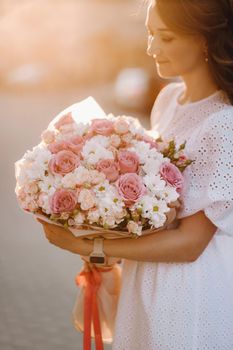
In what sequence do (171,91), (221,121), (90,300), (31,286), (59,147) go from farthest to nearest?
1. (31,286)
2. (171,91)
3. (90,300)
4. (59,147)
5. (221,121)

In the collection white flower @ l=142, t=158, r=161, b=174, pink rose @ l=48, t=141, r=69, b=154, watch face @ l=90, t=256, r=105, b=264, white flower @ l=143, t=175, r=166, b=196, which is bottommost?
watch face @ l=90, t=256, r=105, b=264

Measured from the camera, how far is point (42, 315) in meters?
4.73

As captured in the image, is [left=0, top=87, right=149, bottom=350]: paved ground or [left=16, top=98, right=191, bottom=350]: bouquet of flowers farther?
[left=0, top=87, right=149, bottom=350]: paved ground

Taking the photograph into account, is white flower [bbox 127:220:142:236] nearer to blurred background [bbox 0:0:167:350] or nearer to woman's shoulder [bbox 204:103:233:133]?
woman's shoulder [bbox 204:103:233:133]

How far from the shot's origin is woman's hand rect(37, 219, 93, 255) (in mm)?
2451

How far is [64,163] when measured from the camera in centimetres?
234

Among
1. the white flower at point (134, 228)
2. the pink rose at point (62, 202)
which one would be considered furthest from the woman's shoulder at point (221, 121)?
the pink rose at point (62, 202)

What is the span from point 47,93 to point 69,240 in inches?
546

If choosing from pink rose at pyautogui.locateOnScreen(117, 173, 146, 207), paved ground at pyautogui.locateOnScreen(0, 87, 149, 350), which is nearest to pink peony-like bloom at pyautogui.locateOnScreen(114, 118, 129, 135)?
pink rose at pyautogui.locateOnScreen(117, 173, 146, 207)

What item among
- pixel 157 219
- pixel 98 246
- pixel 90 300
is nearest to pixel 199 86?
pixel 157 219

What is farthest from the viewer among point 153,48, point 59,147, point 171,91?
point 171,91

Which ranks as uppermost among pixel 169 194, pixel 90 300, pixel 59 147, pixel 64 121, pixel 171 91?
pixel 171 91

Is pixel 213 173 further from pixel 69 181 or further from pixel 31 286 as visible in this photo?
pixel 31 286

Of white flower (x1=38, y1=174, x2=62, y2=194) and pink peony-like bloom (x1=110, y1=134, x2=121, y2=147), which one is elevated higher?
pink peony-like bloom (x1=110, y1=134, x2=121, y2=147)
